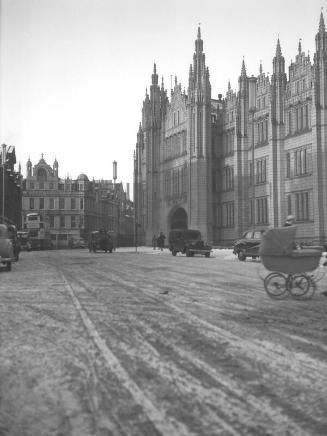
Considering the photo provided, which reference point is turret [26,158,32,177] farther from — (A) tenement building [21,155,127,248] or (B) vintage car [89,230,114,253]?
(B) vintage car [89,230,114,253]

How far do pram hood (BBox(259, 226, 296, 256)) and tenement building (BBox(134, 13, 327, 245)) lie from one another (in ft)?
105

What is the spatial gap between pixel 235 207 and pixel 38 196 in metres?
65.2

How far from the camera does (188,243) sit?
3806 centimetres

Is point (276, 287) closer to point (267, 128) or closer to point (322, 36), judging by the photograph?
point (322, 36)

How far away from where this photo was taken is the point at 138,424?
369 centimetres

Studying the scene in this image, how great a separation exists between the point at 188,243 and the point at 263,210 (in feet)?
47.0

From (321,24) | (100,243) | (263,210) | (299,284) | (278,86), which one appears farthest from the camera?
(263,210)

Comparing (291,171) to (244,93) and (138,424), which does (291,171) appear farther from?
(138,424)

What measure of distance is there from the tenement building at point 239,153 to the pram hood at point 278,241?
32.0 meters

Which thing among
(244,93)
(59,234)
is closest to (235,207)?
(244,93)

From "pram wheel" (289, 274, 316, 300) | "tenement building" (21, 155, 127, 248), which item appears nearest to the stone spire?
"pram wheel" (289, 274, 316, 300)

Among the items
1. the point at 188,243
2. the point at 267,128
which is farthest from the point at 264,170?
the point at 188,243

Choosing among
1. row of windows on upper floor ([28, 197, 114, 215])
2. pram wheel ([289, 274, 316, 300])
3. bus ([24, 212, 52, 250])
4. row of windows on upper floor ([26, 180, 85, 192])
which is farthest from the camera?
row of windows on upper floor ([26, 180, 85, 192])

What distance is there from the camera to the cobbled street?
3.75 meters
